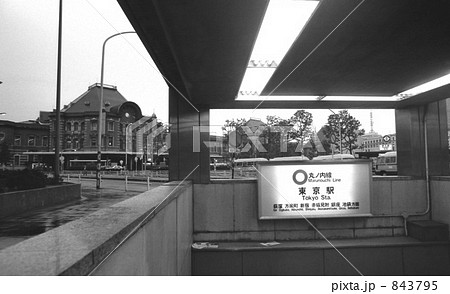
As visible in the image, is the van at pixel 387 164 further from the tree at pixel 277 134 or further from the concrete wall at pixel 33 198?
the concrete wall at pixel 33 198

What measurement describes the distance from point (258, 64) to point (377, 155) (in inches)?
1160

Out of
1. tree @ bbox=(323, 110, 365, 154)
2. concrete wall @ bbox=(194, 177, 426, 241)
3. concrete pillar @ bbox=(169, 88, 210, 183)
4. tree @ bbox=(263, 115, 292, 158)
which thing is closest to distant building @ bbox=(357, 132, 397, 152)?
tree @ bbox=(323, 110, 365, 154)

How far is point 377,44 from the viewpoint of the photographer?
4.57m

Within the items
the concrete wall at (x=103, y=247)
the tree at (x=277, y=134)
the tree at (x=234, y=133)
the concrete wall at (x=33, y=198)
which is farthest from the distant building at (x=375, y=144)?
the concrete wall at (x=103, y=247)

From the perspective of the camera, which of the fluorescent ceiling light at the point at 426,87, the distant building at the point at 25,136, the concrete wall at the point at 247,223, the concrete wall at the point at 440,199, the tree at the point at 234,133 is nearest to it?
the fluorescent ceiling light at the point at 426,87

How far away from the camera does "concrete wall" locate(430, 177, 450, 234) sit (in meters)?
7.22

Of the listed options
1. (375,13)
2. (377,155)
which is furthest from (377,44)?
(377,155)

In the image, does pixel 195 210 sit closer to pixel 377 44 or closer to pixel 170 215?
pixel 170 215

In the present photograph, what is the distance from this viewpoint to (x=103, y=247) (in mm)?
1797

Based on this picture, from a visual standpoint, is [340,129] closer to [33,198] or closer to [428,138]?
[428,138]

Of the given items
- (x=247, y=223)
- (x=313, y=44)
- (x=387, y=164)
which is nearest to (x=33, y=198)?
(x=247, y=223)

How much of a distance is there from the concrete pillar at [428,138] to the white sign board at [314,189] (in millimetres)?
1588

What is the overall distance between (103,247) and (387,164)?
32.2 m

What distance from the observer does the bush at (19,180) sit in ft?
39.8
